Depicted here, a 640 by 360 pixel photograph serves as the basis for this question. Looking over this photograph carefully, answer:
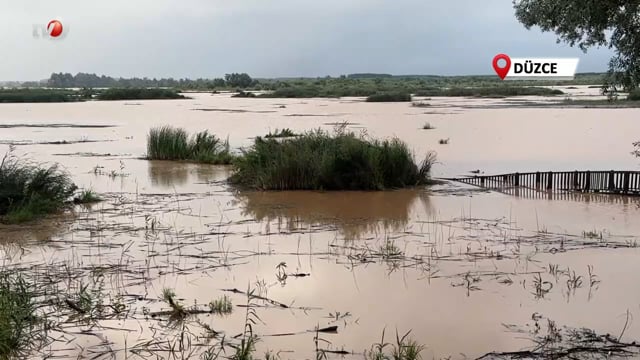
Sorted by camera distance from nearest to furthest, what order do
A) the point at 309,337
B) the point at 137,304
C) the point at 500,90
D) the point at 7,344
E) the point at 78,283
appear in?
the point at 7,344 < the point at 309,337 < the point at 137,304 < the point at 78,283 < the point at 500,90

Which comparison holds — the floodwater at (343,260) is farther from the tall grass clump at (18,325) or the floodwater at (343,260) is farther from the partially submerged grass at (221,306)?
the tall grass clump at (18,325)

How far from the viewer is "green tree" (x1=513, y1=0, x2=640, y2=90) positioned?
5.50 m

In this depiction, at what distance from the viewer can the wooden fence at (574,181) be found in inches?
540

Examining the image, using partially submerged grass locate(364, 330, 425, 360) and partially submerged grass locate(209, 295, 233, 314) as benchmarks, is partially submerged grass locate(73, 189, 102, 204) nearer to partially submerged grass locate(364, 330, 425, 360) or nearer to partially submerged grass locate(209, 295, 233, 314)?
partially submerged grass locate(209, 295, 233, 314)

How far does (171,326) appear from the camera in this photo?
5.70 meters

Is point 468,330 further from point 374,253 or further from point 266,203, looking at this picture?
point 266,203

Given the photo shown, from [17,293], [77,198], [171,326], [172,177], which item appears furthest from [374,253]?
[172,177]

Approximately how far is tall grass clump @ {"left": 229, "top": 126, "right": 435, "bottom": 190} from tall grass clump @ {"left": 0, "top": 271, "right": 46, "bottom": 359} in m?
8.44

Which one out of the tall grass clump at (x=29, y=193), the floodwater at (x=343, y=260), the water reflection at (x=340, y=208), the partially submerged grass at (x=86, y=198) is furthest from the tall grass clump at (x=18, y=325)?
the partially submerged grass at (x=86, y=198)

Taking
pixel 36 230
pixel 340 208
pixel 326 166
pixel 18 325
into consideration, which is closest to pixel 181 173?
pixel 326 166

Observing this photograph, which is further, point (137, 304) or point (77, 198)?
point (77, 198)

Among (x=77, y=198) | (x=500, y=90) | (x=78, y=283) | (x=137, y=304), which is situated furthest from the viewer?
(x=500, y=90)

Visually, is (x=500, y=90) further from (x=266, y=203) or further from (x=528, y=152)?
(x=266, y=203)

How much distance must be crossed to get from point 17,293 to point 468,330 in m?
3.75
